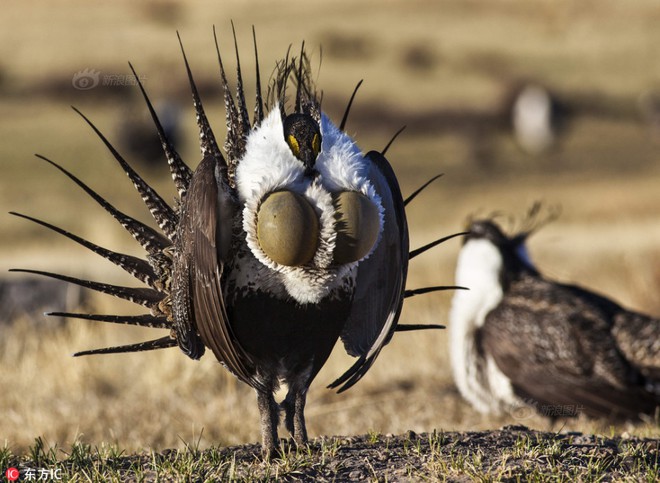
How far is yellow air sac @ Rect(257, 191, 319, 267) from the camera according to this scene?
125 inches

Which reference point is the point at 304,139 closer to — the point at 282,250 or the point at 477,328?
the point at 282,250

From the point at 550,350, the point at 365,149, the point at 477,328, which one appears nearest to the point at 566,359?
the point at 550,350

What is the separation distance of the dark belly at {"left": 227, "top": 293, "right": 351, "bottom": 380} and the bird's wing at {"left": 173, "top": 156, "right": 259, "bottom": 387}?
0.07 meters

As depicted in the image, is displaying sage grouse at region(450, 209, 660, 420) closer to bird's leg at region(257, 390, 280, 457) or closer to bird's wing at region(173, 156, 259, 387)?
bird's leg at region(257, 390, 280, 457)

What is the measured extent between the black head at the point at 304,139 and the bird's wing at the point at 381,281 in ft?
0.89

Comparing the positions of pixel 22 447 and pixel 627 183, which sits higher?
pixel 627 183

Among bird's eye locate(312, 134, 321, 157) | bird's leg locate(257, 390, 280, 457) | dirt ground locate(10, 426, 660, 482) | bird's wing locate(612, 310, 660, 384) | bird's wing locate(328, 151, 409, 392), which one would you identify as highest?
bird's eye locate(312, 134, 321, 157)

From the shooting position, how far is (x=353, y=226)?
10.5ft

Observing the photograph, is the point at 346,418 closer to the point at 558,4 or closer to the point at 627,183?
the point at 627,183

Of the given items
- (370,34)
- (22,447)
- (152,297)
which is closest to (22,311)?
(22,447)

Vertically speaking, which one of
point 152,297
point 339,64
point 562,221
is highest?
point 339,64

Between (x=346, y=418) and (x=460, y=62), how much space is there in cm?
2628

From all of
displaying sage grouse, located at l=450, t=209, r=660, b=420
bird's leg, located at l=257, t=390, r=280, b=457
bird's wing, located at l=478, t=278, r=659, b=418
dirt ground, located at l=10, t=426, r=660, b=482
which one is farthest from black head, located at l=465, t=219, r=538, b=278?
bird's leg, located at l=257, t=390, r=280, b=457

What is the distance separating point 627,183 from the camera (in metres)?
23.1
